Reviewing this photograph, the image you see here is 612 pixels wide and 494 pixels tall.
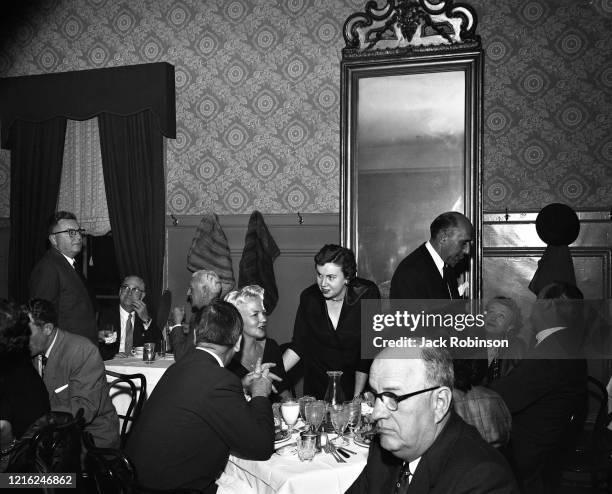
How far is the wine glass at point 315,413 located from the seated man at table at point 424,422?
2.64ft

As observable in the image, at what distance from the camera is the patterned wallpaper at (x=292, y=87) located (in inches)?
201

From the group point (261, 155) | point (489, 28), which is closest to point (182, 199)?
point (261, 155)

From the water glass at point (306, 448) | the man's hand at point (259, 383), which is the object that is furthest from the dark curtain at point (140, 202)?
the water glass at point (306, 448)

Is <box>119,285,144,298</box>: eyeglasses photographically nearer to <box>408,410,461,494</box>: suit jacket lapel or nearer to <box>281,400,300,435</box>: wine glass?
<box>281,400,300,435</box>: wine glass

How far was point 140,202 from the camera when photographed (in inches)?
236

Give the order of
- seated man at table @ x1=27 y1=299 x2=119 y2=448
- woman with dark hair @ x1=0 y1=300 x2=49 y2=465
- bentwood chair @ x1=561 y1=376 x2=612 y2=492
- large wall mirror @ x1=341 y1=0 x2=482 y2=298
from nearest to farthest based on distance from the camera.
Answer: woman with dark hair @ x1=0 y1=300 x2=49 y2=465 < seated man at table @ x1=27 y1=299 x2=119 y2=448 < bentwood chair @ x1=561 y1=376 x2=612 y2=492 < large wall mirror @ x1=341 y1=0 x2=482 y2=298

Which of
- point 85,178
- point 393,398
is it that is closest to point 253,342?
Result: point 393,398

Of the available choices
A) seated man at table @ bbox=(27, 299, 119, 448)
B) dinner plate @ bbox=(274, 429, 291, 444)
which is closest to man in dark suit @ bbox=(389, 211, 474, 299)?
dinner plate @ bbox=(274, 429, 291, 444)

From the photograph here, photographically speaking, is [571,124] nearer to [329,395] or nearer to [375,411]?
[329,395]

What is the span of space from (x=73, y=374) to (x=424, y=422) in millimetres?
1972

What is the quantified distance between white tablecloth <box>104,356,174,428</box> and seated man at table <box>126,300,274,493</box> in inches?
72.3

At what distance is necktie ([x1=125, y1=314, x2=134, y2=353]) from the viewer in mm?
4969

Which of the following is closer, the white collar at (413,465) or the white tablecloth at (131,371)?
the white collar at (413,465)

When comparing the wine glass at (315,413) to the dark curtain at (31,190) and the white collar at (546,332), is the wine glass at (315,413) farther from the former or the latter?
the dark curtain at (31,190)
